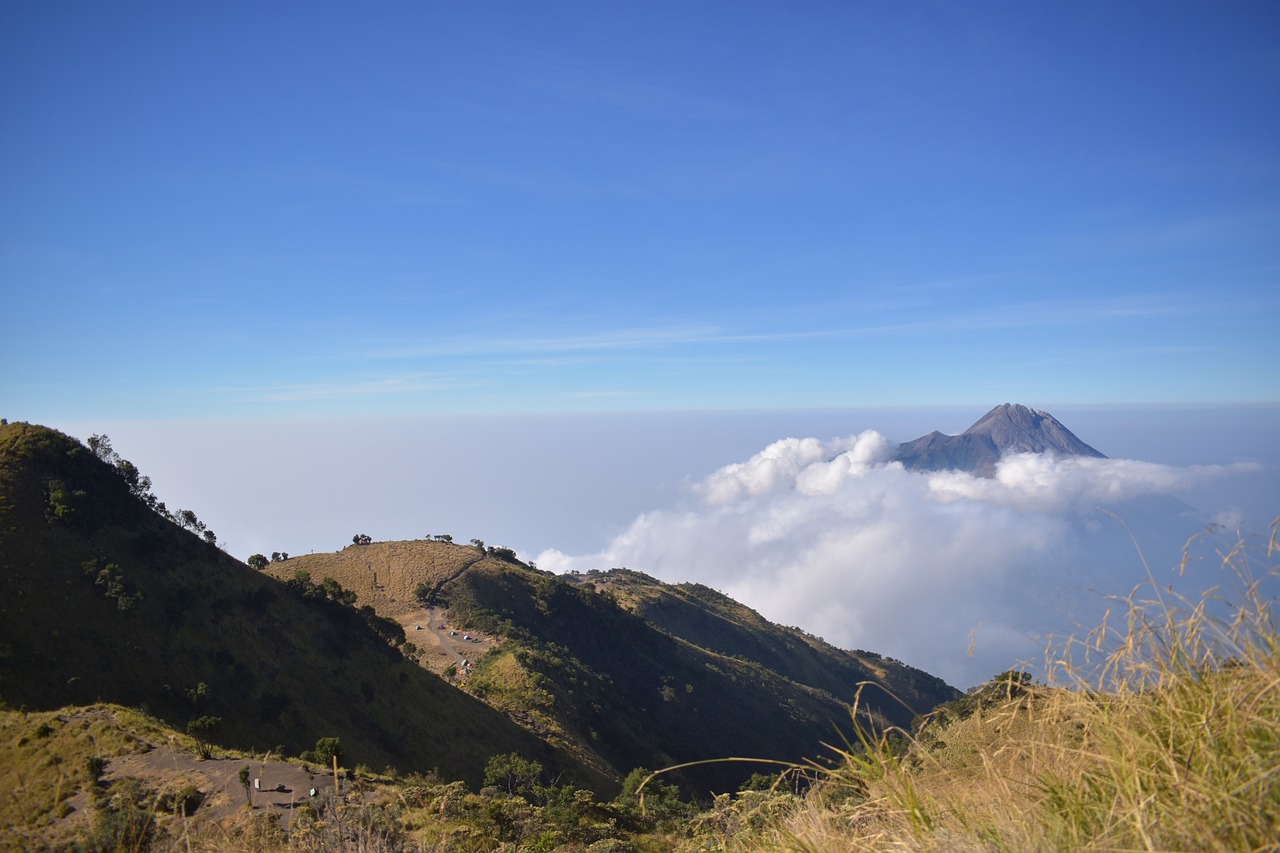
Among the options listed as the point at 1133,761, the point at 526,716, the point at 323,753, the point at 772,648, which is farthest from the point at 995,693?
the point at 772,648

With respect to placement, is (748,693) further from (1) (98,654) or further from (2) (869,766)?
(2) (869,766)

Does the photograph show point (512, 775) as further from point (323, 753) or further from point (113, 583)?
point (113, 583)

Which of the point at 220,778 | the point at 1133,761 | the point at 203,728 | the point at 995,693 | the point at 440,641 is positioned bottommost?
the point at 440,641

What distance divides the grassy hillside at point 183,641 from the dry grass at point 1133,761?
30.2 meters

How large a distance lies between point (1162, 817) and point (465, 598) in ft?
196

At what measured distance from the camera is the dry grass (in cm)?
261

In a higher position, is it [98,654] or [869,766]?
[869,766]

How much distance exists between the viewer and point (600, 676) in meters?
53.0

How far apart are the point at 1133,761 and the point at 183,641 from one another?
1483 inches

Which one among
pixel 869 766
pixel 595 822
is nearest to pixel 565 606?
pixel 595 822

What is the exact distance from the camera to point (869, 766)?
Result: 3.53 meters

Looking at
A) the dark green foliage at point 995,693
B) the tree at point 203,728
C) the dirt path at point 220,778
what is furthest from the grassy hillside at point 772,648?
the dark green foliage at point 995,693

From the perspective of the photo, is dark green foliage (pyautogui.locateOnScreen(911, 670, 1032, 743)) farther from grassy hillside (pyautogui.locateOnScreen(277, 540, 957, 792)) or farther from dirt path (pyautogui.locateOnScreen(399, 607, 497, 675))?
dirt path (pyautogui.locateOnScreen(399, 607, 497, 675))

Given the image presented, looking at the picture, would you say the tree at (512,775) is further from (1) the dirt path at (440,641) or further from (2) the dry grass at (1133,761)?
(2) the dry grass at (1133,761)
